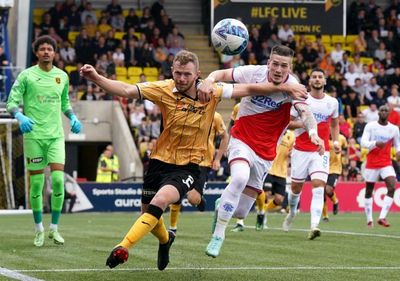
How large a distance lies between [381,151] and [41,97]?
9.59 m

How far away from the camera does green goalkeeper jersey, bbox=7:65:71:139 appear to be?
1256cm

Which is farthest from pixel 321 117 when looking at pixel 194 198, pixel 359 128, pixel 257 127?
pixel 359 128

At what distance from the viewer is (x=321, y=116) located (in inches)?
624

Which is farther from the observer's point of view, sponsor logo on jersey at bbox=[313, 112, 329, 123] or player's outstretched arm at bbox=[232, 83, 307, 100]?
sponsor logo on jersey at bbox=[313, 112, 329, 123]

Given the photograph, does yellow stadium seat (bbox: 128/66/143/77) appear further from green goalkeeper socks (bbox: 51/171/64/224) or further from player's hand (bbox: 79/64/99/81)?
player's hand (bbox: 79/64/99/81)

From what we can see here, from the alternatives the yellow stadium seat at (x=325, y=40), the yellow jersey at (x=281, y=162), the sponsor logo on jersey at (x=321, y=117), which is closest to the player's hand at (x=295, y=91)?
the sponsor logo on jersey at (x=321, y=117)

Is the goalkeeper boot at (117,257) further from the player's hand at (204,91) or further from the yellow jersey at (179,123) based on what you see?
the player's hand at (204,91)

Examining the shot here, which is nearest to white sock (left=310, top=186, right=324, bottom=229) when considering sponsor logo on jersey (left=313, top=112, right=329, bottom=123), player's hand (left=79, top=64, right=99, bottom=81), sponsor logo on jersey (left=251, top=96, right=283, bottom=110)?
sponsor logo on jersey (left=313, top=112, right=329, bottom=123)

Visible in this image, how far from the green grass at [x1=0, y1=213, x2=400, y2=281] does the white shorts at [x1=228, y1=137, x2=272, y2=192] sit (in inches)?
31.5

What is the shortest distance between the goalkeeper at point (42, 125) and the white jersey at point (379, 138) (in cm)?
878

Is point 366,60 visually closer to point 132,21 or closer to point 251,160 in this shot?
point 132,21

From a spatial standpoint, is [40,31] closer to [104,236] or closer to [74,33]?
[74,33]

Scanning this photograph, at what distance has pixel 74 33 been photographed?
32406 millimetres

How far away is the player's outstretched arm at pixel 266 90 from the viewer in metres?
9.74
